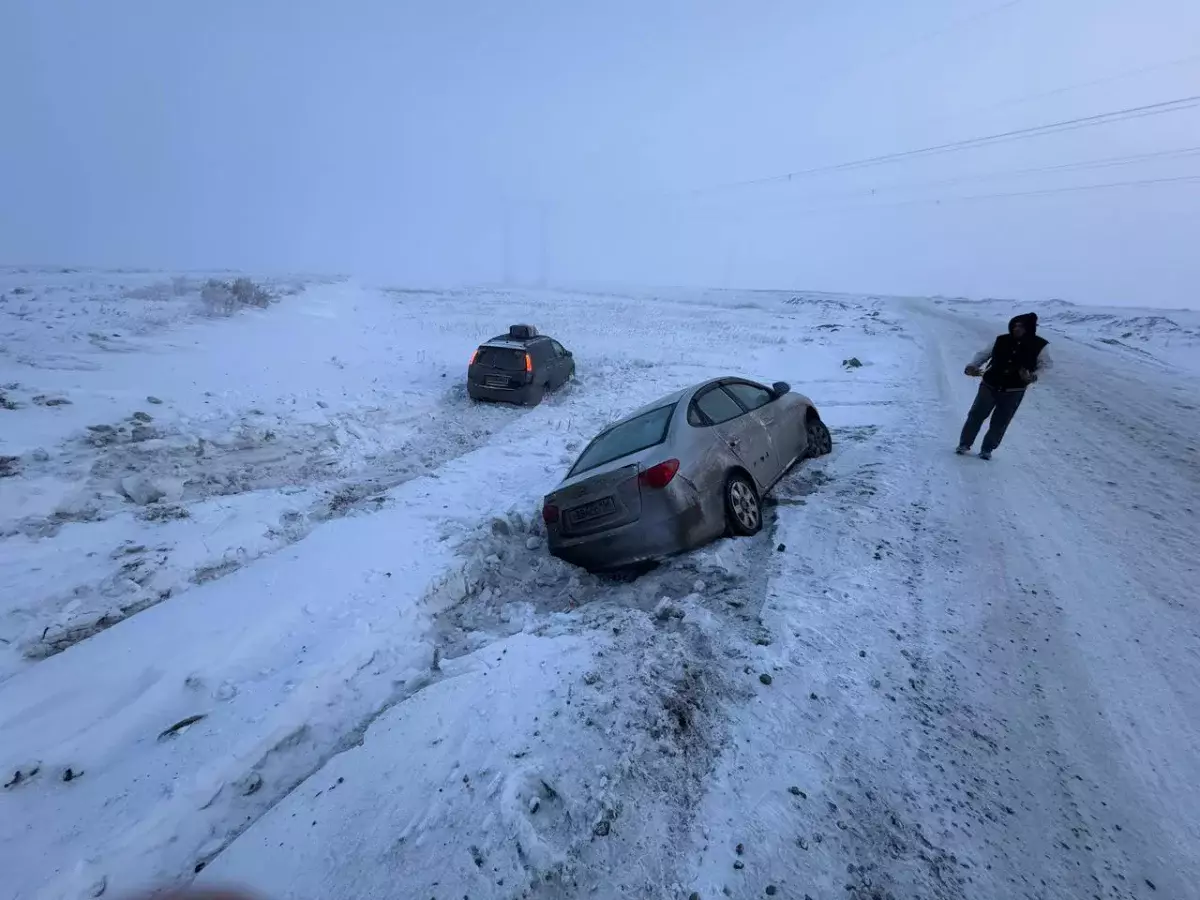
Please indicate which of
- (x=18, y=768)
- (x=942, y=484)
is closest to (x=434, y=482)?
(x=18, y=768)

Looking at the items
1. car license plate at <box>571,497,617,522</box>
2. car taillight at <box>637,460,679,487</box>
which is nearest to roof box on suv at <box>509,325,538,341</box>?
car license plate at <box>571,497,617,522</box>

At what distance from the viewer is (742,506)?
5277mm

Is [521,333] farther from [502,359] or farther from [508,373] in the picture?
[508,373]

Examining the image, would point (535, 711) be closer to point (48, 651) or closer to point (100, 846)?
point (100, 846)

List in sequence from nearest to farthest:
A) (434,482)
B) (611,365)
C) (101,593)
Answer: (101,593), (434,482), (611,365)

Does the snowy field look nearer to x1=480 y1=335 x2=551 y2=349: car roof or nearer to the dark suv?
the dark suv

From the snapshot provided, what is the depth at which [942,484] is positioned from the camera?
19.8 ft

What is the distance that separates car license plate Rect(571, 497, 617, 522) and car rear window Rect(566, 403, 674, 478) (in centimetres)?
56

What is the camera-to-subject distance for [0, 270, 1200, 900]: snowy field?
2451 millimetres

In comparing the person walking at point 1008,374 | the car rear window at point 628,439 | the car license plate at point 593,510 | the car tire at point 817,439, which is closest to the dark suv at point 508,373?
the car rear window at point 628,439

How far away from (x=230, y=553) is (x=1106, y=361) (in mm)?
18551

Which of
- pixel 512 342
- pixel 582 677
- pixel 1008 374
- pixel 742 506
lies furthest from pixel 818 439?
pixel 512 342

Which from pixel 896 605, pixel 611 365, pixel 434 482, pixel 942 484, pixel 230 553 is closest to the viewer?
pixel 896 605

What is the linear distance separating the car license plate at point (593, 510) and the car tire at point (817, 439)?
3585 mm
